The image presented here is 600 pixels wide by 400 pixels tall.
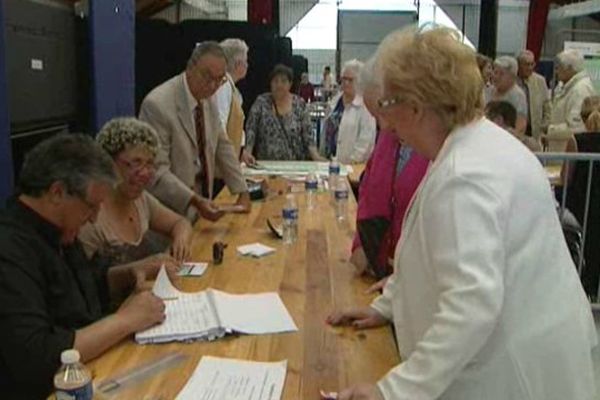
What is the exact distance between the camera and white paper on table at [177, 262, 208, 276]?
208 cm

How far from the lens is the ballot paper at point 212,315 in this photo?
1593 mm

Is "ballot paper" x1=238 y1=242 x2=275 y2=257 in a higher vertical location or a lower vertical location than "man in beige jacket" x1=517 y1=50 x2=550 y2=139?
lower

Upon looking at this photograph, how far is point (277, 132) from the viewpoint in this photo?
4652 millimetres

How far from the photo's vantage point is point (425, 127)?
117cm

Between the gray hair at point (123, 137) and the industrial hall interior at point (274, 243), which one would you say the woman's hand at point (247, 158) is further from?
the gray hair at point (123, 137)

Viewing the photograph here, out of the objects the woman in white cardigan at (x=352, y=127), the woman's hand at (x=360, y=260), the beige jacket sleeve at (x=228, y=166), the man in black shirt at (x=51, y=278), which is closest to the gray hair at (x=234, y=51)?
the woman in white cardigan at (x=352, y=127)

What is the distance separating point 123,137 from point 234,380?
0.98m

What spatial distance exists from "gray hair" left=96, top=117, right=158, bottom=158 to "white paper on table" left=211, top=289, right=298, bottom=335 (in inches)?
21.1

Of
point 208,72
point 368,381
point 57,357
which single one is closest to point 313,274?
point 368,381

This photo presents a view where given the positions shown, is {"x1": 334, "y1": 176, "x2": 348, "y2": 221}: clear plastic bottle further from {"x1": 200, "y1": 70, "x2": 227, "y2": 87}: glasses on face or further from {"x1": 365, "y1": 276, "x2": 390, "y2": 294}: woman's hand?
{"x1": 365, "y1": 276, "x2": 390, "y2": 294}: woman's hand

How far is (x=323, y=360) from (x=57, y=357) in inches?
21.8

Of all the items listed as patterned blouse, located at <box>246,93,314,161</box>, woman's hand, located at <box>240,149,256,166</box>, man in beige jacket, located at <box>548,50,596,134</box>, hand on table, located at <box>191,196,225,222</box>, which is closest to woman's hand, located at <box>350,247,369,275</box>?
hand on table, located at <box>191,196,225,222</box>

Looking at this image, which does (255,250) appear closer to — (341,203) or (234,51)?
(341,203)

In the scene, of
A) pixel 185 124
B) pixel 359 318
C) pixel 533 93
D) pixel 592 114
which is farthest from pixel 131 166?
pixel 533 93
